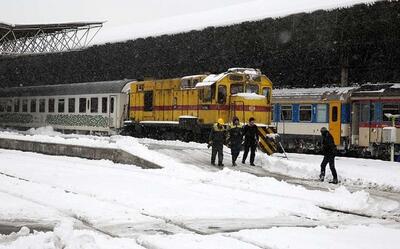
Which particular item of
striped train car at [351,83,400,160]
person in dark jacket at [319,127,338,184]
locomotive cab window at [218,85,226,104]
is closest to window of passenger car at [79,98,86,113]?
locomotive cab window at [218,85,226,104]

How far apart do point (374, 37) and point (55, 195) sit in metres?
24.8

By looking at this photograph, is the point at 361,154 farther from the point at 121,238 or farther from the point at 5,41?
the point at 5,41

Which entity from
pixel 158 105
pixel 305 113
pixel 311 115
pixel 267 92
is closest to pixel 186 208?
pixel 267 92

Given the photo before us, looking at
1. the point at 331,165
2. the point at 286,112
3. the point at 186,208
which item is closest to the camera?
the point at 186,208

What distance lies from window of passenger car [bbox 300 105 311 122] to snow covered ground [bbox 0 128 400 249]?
10.9 meters

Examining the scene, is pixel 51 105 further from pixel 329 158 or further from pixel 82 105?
pixel 329 158

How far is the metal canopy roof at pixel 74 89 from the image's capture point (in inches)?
1252

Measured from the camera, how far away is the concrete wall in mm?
17219

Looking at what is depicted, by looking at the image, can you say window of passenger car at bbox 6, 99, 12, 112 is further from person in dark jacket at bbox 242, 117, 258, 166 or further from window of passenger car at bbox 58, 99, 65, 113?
person in dark jacket at bbox 242, 117, 258, 166

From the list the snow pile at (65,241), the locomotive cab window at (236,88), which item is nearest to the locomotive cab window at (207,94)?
the locomotive cab window at (236,88)

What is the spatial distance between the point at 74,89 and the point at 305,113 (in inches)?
629

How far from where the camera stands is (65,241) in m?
6.76

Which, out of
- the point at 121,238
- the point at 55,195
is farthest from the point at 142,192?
the point at 121,238

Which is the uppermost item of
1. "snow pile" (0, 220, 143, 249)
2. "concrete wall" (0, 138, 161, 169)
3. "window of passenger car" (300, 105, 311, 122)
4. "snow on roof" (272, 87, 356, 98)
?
"snow on roof" (272, 87, 356, 98)
